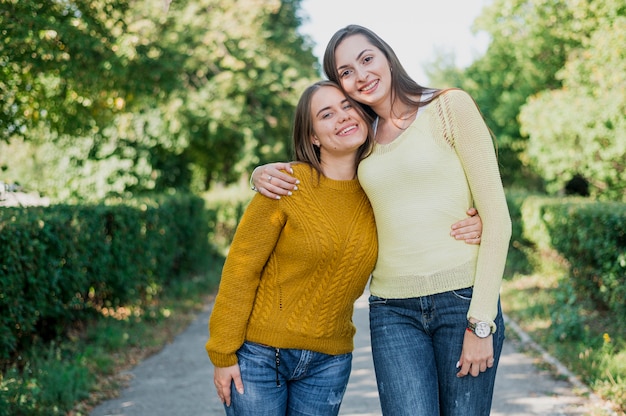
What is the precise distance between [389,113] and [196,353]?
16.3ft

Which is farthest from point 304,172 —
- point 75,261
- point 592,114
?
point 592,114

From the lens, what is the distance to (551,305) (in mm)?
8609

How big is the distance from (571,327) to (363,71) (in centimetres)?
518

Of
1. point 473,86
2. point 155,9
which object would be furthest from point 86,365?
point 473,86

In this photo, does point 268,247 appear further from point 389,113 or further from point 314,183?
point 389,113

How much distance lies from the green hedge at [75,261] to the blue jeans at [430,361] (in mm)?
3648

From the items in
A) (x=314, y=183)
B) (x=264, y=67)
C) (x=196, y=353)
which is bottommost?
(x=196, y=353)

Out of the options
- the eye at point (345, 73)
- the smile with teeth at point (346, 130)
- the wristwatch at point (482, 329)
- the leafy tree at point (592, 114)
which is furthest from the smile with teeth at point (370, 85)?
the leafy tree at point (592, 114)

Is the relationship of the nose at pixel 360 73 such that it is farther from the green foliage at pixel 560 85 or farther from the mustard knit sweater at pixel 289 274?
the green foliage at pixel 560 85

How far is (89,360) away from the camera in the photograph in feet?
20.0

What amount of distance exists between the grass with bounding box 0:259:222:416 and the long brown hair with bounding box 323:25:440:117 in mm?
3192

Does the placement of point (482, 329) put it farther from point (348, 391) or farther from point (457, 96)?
point (348, 391)

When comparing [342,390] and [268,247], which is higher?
[268,247]

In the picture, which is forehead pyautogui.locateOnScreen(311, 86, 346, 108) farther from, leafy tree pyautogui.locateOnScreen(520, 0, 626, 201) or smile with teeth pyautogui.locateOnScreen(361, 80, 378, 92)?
leafy tree pyautogui.locateOnScreen(520, 0, 626, 201)
